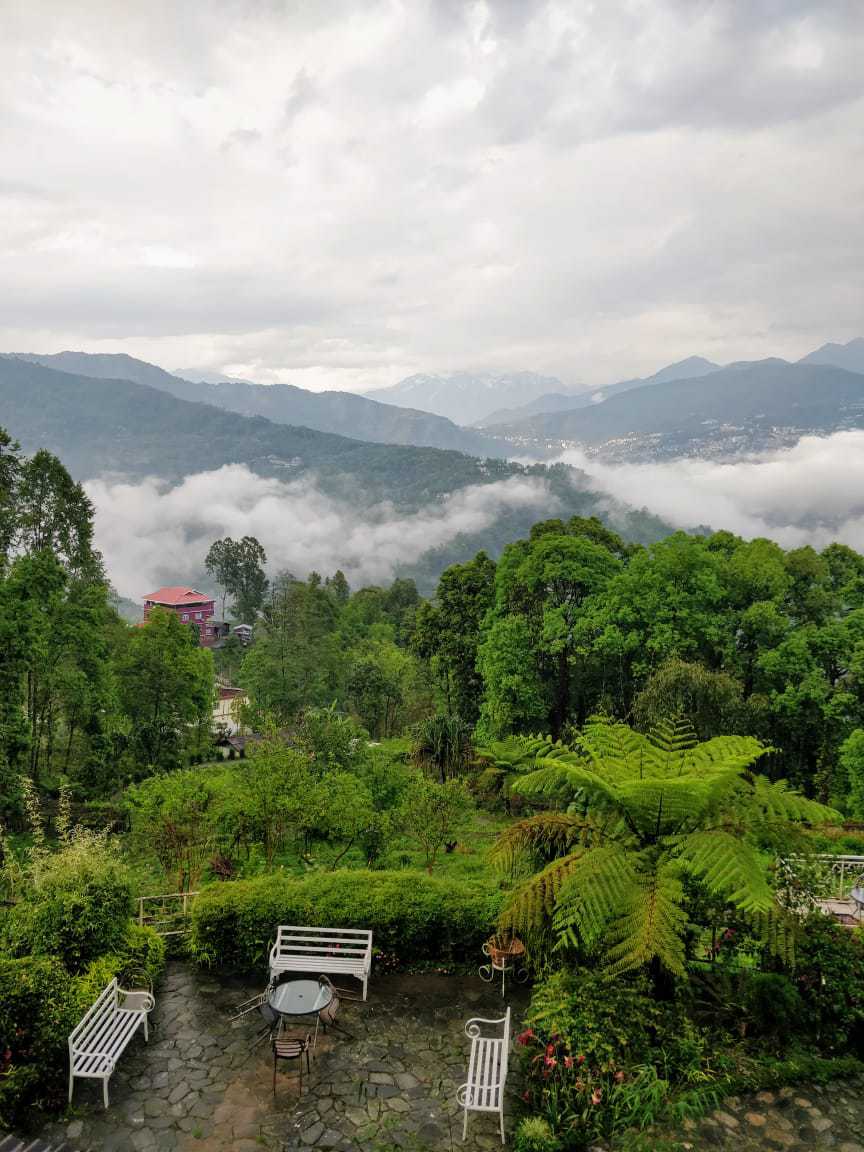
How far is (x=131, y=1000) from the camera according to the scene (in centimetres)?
784

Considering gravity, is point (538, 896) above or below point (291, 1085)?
above

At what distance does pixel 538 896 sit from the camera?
7398 millimetres

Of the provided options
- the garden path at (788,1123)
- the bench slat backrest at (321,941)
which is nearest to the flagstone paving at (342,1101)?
the garden path at (788,1123)

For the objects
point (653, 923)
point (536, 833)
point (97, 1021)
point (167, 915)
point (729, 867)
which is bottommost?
point (167, 915)

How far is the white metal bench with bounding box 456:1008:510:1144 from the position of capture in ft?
21.1

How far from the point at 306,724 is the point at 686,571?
11.0m

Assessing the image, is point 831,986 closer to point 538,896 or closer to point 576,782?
point 538,896

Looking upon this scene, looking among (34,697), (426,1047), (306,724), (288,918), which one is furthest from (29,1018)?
(34,697)

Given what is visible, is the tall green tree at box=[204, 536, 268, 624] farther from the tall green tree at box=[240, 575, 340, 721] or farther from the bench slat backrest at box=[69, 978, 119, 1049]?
the bench slat backrest at box=[69, 978, 119, 1049]

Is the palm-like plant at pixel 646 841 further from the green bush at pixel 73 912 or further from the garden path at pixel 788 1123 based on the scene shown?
the green bush at pixel 73 912

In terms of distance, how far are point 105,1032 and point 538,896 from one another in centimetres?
443

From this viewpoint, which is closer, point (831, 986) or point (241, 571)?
point (831, 986)

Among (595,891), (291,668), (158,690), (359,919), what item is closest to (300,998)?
(359,919)

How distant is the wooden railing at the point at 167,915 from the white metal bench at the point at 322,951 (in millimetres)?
1647
